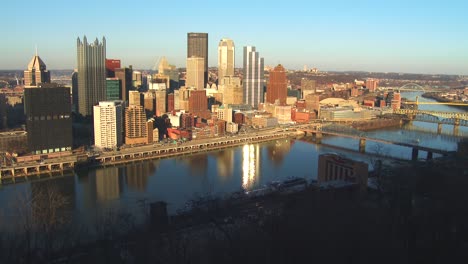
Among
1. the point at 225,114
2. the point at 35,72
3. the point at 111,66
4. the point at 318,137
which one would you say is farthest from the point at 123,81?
the point at 318,137

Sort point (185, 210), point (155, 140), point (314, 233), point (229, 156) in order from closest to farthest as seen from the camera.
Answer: point (314, 233) < point (185, 210) < point (229, 156) < point (155, 140)

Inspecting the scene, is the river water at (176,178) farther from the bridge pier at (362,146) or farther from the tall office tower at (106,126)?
the tall office tower at (106,126)

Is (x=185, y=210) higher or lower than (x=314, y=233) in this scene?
lower

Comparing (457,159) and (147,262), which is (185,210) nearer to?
(147,262)

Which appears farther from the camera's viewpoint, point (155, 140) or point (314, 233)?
point (155, 140)

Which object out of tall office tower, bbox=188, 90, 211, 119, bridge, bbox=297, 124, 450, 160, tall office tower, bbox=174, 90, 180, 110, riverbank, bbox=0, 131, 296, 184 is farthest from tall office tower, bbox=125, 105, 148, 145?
tall office tower, bbox=174, 90, 180, 110

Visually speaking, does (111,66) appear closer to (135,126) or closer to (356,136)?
(135,126)

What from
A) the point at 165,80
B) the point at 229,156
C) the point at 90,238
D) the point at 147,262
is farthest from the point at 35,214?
the point at 165,80
